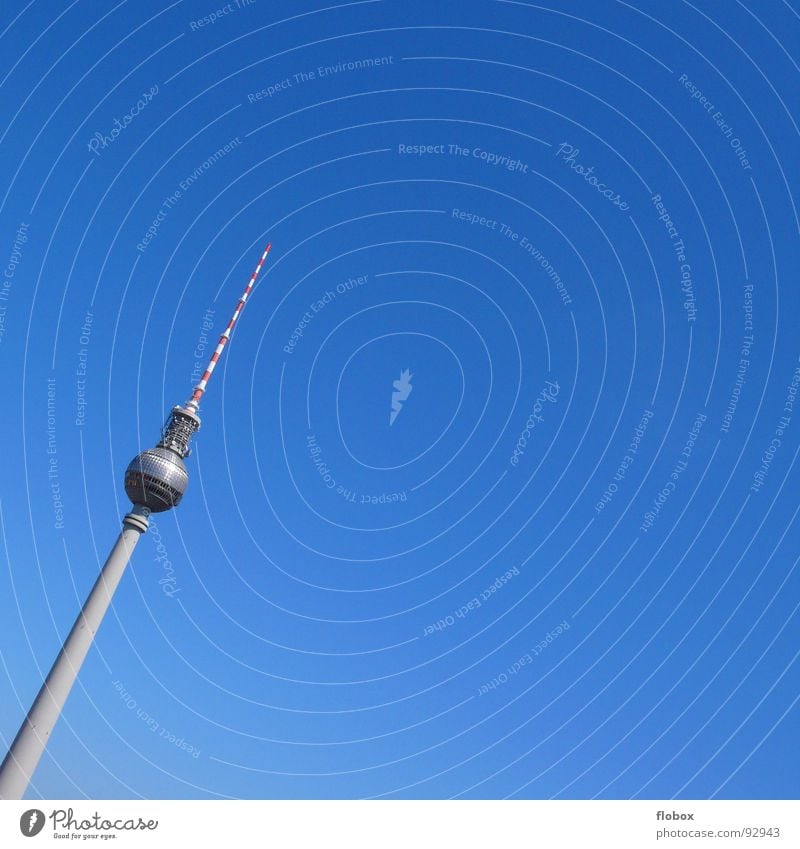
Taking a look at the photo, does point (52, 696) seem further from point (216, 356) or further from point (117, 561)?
point (216, 356)

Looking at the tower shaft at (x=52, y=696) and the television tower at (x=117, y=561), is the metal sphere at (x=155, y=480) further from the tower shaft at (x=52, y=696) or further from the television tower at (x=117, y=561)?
the tower shaft at (x=52, y=696)

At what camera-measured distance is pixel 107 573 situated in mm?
80312

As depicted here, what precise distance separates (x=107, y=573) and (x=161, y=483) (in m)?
11.7

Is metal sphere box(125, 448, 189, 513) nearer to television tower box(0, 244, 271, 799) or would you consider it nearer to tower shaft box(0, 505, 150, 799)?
television tower box(0, 244, 271, 799)

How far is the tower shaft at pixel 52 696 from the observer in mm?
66875

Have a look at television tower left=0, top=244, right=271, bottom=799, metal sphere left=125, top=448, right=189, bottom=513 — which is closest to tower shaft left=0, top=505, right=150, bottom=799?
television tower left=0, top=244, right=271, bottom=799

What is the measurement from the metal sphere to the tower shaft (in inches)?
390

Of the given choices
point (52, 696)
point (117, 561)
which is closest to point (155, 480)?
point (117, 561)

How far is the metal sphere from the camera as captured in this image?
279ft
